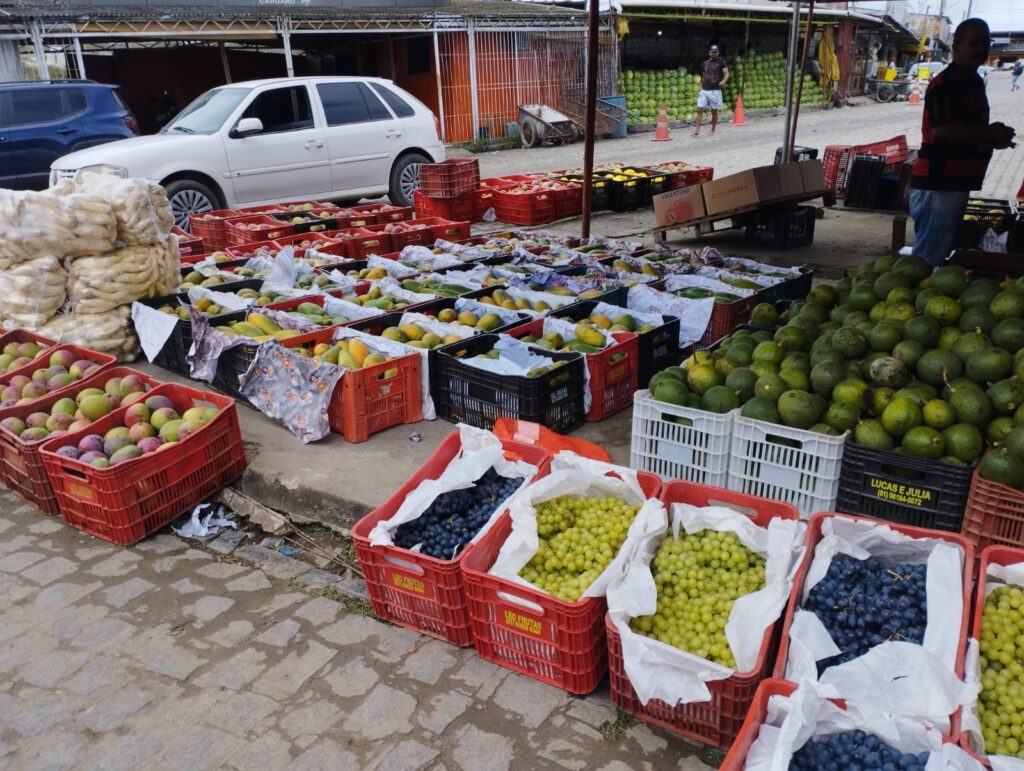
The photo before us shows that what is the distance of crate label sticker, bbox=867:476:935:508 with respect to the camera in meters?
2.91

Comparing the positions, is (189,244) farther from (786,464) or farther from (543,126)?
(543,126)

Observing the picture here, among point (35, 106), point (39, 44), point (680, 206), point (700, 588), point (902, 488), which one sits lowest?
point (700, 588)

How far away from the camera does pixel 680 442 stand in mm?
3391

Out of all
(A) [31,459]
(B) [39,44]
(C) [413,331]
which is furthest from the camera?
(B) [39,44]

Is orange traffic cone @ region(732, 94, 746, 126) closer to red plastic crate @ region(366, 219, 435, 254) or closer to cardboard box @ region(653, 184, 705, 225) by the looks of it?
cardboard box @ region(653, 184, 705, 225)

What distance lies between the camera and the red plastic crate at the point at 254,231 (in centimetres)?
789

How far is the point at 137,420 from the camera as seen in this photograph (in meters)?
4.10

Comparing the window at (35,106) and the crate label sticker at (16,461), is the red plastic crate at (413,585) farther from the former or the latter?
the window at (35,106)

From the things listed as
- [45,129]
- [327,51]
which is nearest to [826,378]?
[45,129]

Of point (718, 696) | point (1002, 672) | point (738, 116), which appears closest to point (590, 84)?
point (718, 696)

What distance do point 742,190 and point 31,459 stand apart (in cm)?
670

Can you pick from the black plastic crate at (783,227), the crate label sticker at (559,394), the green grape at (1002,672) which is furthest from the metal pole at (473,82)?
the green grape at (1002,672)

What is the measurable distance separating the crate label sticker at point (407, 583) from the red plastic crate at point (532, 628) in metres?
0.20

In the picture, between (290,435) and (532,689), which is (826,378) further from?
(290,435)
